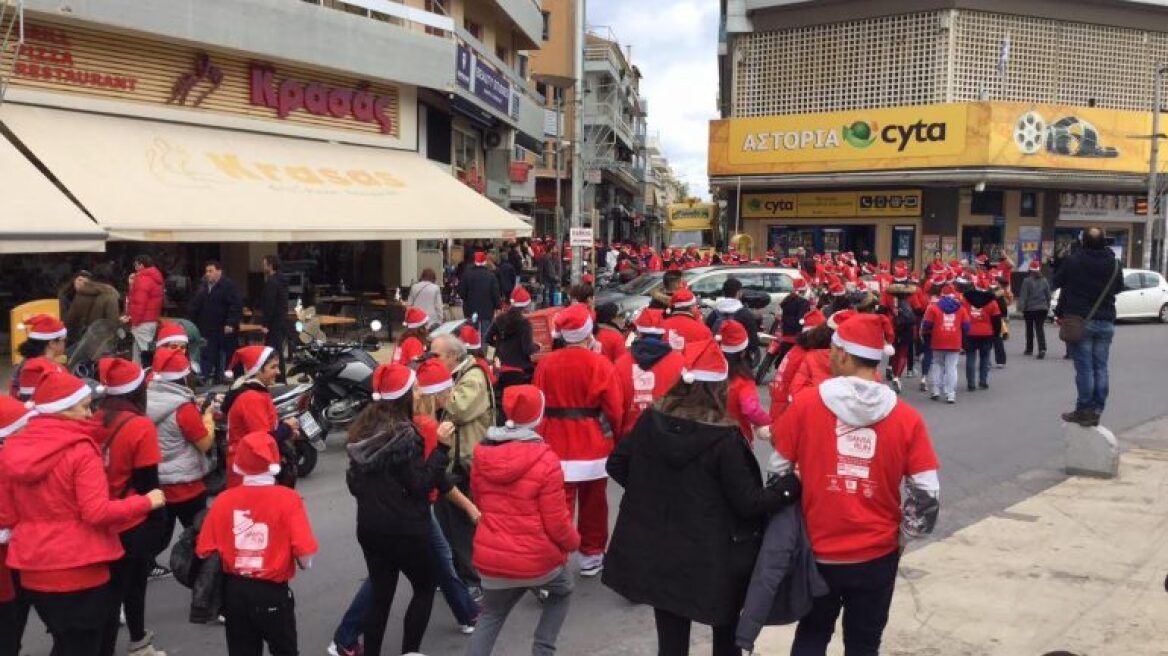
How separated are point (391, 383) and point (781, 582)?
202 cm

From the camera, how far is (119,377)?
14.9ft

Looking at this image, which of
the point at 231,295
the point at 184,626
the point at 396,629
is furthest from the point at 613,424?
the point at 231,295

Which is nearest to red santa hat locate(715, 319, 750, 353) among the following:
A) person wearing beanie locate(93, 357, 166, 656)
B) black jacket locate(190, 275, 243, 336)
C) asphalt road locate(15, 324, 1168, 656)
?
asphalt road locate(15, 324, 1168, 656)

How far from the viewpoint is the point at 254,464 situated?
4.00 m

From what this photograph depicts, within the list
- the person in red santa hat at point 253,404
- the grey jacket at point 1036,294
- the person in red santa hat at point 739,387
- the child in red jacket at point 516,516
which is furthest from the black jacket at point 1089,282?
the grey jacket at point 1036,294

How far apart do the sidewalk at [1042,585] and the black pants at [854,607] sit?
119 centimetres

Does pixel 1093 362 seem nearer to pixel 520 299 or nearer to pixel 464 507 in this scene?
pixel 520 299

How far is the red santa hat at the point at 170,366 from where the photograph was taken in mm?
5312

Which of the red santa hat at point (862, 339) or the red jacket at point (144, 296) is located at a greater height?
the red santa hat at point (862, 339)

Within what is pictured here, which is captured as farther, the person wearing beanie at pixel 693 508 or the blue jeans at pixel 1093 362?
the blue jeans at pixel 1093 362

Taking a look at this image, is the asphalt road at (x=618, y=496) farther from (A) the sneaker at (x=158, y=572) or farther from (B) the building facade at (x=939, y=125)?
(B) the building facade at (x=939, y=125)

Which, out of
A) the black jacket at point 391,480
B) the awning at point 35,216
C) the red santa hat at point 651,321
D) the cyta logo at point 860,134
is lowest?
the black jacket at point 391,480

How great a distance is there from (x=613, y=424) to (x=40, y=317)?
4.19 m

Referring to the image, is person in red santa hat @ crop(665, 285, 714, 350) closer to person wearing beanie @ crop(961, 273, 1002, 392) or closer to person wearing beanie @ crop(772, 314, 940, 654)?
person wearing beanie @ crop(772, 314, 940, 654)
